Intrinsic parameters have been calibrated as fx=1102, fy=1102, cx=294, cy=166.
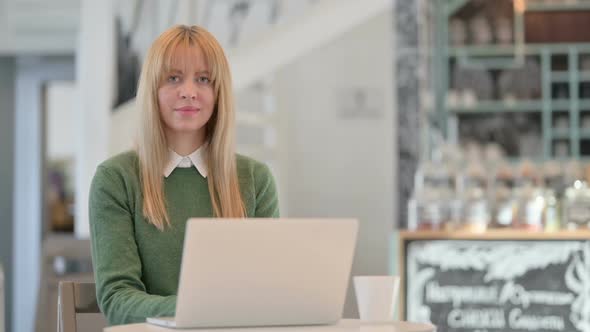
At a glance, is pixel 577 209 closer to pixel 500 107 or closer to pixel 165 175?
pixel 165 175

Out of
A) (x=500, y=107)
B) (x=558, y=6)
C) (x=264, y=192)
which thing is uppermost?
(x=558, y=6)

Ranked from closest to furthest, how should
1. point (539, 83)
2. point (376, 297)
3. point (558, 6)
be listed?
point (376, 297) → point (539, 83) → point (558, 6)

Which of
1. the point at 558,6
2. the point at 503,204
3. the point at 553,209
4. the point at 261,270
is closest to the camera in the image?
the point at 261,270

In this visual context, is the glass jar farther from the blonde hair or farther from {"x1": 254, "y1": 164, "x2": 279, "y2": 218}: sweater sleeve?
the blonde hair

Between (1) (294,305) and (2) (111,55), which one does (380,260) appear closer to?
(2) (111,55)

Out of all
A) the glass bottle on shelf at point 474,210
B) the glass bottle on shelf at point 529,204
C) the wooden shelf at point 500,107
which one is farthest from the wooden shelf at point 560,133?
the glass bottle on shelf at point 474,210

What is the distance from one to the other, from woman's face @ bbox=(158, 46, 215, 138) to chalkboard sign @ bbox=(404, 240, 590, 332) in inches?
108

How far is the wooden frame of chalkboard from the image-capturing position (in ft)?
14.9

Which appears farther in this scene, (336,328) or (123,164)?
(123,164)

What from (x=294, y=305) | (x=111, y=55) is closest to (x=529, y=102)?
(x=111, y=55)

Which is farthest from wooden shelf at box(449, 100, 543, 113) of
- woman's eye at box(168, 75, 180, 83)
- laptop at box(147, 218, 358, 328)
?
laptop at box(147, 218, 358, 328)

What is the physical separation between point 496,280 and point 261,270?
3166 mm

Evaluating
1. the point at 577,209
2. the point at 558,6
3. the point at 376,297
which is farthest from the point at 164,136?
the point at 558,6

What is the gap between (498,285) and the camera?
461 centimetres
